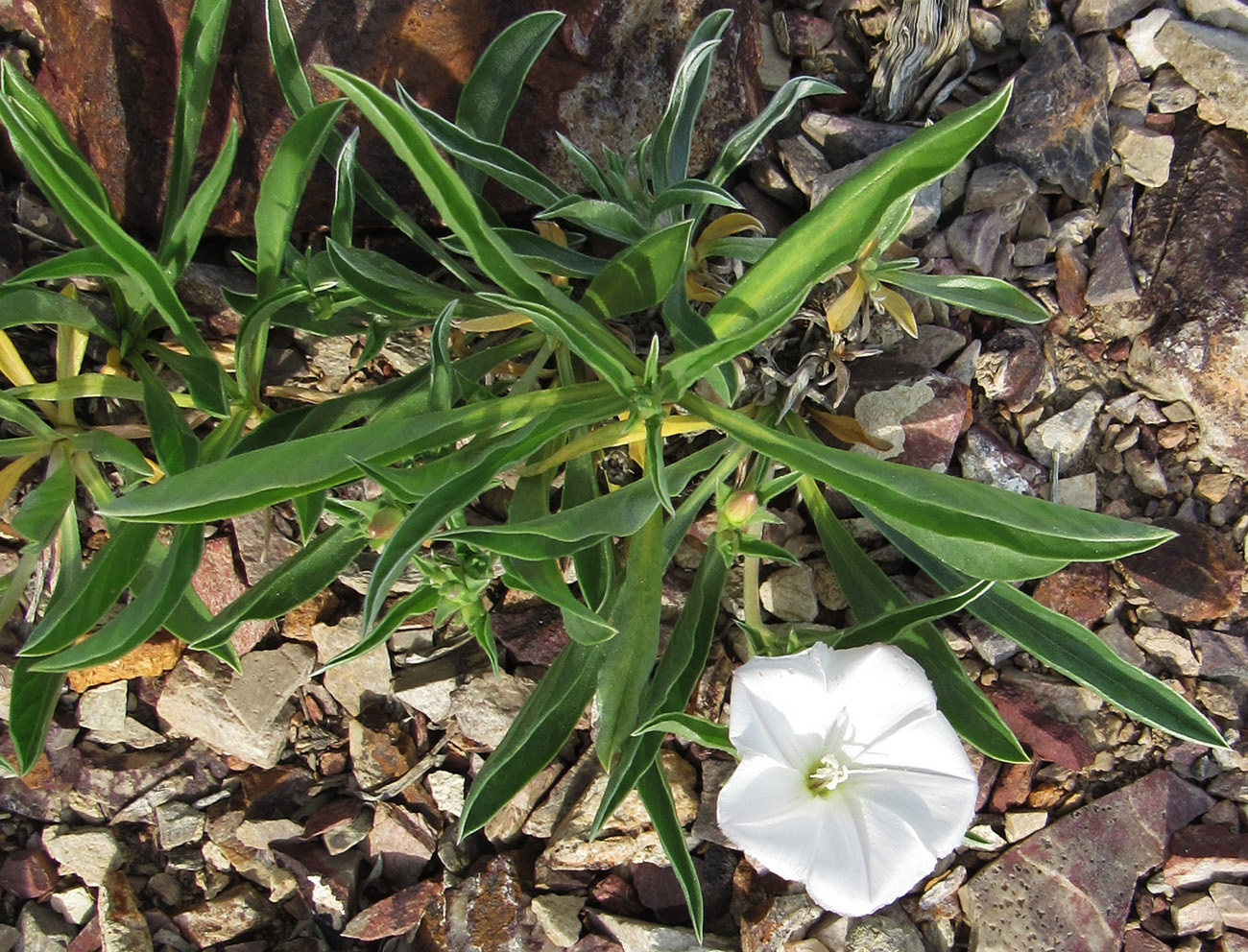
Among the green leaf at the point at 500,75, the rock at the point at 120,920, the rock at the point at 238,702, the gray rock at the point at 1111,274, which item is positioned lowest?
the rock at the point at 120,920

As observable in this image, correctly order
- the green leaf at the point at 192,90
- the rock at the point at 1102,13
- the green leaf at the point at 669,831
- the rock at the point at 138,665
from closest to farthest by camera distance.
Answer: the green leaf at the point at 669,831 → the green leaf at the point at 192,90 → the rock at the point at 138,665 → the rock at the point at 1102,13

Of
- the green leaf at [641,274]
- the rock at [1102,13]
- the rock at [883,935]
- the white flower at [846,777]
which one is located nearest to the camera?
the white flower at [846,777]

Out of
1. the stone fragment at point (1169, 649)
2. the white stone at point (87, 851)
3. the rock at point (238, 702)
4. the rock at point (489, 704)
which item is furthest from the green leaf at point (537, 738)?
the stone fragment at point (1169, 649)

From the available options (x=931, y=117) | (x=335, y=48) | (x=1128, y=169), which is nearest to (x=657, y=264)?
(x=335, y=48)

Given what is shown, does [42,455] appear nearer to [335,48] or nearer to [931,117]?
[335,48]

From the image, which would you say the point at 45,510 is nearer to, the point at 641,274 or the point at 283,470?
the point at 283,470

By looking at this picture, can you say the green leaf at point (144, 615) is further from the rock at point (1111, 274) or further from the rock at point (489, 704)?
the rock at point (1111, 274)
